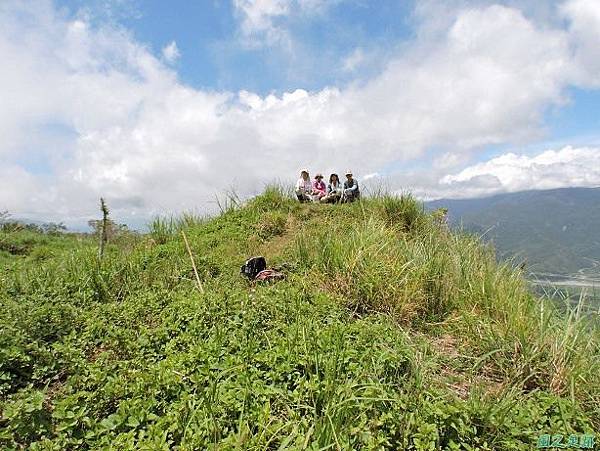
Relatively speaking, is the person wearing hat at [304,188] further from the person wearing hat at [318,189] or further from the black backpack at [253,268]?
the black backpack at [253,268]

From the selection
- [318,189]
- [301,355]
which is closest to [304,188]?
[318,189]

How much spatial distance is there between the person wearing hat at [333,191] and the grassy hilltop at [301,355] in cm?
613

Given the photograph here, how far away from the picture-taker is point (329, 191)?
42.1ft

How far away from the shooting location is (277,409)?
8.55 feet

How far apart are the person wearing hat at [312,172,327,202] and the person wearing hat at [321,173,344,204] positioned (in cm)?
22

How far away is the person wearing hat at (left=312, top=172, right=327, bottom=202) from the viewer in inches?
496

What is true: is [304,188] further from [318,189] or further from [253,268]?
[253,268]

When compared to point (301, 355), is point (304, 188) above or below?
above

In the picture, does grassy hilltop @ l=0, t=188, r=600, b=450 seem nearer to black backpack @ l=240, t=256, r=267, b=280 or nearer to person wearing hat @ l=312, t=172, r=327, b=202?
black backpack @ l=240, t=256, r=267, b=280

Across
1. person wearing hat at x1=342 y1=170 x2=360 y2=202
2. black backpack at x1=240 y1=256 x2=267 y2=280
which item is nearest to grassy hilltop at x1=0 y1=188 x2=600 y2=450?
black backpack at x1=240 y1=256 x2=267 y2=280

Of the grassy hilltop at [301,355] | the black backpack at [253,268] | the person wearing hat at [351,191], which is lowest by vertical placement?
the grassy hilltop at [301,355]

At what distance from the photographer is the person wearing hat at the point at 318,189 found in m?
12.6

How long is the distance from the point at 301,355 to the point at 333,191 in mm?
9773

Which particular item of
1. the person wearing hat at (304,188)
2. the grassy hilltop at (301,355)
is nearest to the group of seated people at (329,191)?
the person wearing hat at (304,188)
